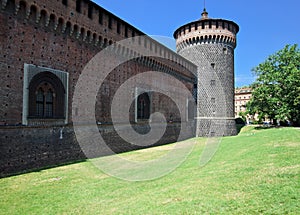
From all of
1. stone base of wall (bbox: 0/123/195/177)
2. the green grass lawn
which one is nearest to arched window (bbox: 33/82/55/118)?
stone base of wall (bbox: 0/123/195/177)

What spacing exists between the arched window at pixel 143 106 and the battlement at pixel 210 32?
34.9ft

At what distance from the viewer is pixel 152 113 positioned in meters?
18.7

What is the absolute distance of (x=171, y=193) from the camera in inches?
224

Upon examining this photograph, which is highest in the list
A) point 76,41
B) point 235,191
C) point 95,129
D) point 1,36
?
point 76,41

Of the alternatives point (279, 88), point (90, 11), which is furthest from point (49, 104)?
point (279, 88)

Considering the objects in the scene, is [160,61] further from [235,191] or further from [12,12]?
[235,191]

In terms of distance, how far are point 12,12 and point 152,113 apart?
1200 centimetres

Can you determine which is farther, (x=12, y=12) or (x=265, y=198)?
(x=12, y=12)

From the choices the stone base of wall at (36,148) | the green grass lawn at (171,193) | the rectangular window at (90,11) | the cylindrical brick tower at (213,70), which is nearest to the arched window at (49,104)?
the stone base of wall at (36,148)

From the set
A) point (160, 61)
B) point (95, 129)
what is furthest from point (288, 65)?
point (95, 129)

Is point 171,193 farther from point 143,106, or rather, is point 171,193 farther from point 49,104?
point 143,106

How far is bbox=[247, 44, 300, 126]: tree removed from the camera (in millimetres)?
22250

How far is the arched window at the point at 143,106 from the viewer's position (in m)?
17.2

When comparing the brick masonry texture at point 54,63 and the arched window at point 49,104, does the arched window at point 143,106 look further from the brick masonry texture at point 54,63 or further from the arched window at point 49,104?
the arched window at point 49,104
